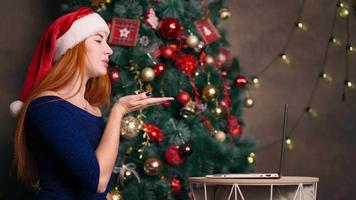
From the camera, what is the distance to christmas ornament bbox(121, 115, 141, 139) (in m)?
2.42

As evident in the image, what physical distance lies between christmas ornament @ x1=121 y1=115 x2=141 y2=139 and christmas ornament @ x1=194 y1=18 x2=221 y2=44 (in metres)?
0.65

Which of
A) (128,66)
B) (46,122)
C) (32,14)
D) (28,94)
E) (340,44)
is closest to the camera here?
(46,122)

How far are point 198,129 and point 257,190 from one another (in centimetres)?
70

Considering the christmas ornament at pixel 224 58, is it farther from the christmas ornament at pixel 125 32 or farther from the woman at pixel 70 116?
the woman at pixel 70 116

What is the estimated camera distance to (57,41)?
68.4 inches

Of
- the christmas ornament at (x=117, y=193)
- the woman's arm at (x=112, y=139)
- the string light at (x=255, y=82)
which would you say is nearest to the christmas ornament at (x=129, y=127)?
the christmas ornament at (x=117, y=193)

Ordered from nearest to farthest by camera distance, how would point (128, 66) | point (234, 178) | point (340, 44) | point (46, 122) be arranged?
point (46, 122)
point (234, 178)
point (128, 66)
point (340, 44)

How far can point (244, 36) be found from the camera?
390 cm

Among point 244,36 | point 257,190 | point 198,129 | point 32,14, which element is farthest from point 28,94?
point 244,36

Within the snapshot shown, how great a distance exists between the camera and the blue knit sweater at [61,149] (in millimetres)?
1485

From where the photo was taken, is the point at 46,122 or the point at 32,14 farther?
the point at 32,14

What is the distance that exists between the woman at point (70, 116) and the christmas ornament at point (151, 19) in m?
0.78

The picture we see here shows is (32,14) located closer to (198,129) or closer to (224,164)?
(198,129)

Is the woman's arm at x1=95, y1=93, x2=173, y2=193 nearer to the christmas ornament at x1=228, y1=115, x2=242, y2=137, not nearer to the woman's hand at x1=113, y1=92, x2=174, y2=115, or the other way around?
the woman's hand at x1=113, y1=92, x2=174, y2=115
